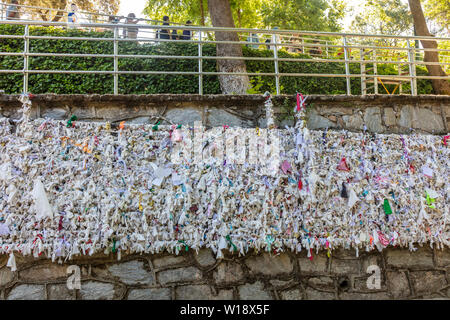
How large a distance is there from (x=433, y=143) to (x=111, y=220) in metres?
3.89

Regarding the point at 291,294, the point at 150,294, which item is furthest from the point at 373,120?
the point at 150,294

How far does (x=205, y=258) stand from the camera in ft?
11.6

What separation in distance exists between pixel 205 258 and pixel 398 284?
2215 mm

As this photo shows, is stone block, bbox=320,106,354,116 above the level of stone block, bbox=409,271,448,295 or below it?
above

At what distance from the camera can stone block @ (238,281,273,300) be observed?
354 centimetres

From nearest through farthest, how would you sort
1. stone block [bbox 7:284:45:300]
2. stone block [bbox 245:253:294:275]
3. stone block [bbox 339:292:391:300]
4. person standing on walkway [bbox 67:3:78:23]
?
stone block [bbox 7:284:45:300] → stone block [bbox 245:253:294:275] → stone block [bbox 339:292:391:300] → person standing on walkway [bbox 67:3:78:23]

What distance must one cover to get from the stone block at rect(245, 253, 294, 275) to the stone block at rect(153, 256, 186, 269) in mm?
702

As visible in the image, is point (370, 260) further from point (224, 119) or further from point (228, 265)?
point (224, 119)

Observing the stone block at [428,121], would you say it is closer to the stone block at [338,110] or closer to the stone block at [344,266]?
the stone block at [338,110]

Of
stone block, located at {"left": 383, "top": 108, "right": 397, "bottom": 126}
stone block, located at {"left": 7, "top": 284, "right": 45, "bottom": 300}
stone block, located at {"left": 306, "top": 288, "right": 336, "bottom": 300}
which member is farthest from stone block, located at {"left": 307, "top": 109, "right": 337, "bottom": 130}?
stone block, located at {"left": 7, "top": 284, "right": 45, "bottom": 300}

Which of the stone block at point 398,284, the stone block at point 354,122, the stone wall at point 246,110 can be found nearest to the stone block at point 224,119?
the stone wall at point 246,110

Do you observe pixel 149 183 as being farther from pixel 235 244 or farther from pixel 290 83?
pixel 290 83

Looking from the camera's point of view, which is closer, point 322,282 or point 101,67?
point 322,282

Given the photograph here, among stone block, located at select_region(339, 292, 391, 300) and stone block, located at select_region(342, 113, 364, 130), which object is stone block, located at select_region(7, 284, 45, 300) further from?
stone block, located at select_region(342, 113, 364, 130)
